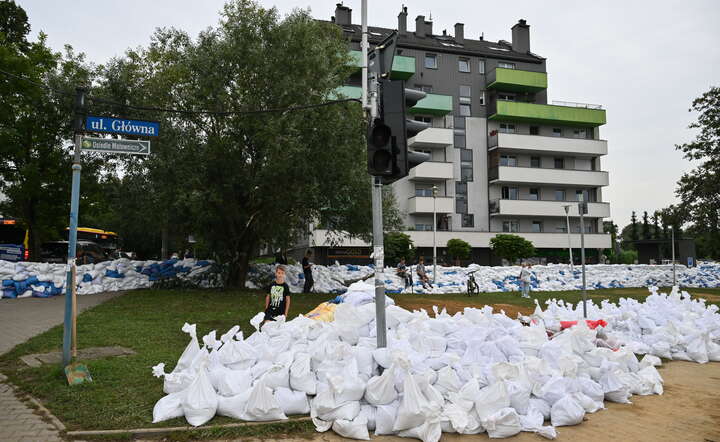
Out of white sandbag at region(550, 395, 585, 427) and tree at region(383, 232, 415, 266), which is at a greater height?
tree at region(383, 232, 415, 266)

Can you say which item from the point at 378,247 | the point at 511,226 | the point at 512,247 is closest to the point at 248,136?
the point at 378,247

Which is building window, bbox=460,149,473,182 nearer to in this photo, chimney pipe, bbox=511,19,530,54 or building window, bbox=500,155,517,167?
building window, bbox=500,155,517,167

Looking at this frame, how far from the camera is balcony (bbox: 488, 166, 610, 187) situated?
4275cm

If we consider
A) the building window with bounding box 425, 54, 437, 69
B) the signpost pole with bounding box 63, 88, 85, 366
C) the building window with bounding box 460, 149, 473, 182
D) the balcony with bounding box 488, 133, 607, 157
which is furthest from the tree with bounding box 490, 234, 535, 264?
the signpost pole with bounding box 63, 88, 85, 366

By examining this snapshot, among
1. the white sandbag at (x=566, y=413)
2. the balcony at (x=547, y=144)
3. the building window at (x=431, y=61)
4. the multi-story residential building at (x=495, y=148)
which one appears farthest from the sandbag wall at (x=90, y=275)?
the balcony at (x=547, y=144)

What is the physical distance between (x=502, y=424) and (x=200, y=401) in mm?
3049

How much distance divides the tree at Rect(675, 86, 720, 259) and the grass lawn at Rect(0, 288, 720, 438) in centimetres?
2150

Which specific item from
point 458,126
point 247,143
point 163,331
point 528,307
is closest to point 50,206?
point 247,143

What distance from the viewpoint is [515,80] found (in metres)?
44.0

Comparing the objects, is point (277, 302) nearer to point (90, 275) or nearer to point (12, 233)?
point (90, 275)

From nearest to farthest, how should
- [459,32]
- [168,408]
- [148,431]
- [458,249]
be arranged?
[148,431] → [168,408] → [458,249] → [459,32]

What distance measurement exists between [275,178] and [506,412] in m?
12.8

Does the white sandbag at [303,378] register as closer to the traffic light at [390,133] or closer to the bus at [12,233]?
the traffic light at [390,133]

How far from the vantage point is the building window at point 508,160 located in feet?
143
